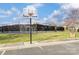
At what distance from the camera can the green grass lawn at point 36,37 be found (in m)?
3.90

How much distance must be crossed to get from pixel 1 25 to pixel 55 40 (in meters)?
0.75

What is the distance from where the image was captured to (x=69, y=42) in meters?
3.96

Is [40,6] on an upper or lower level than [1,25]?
upper

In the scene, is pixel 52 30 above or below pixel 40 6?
below

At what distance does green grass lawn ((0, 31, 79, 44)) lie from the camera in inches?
153

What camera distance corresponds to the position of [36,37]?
12.9 ft

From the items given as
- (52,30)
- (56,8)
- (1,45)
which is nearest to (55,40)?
(52,30)

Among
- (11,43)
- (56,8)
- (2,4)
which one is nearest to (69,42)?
(56,8)

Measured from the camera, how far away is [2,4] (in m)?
3.84
